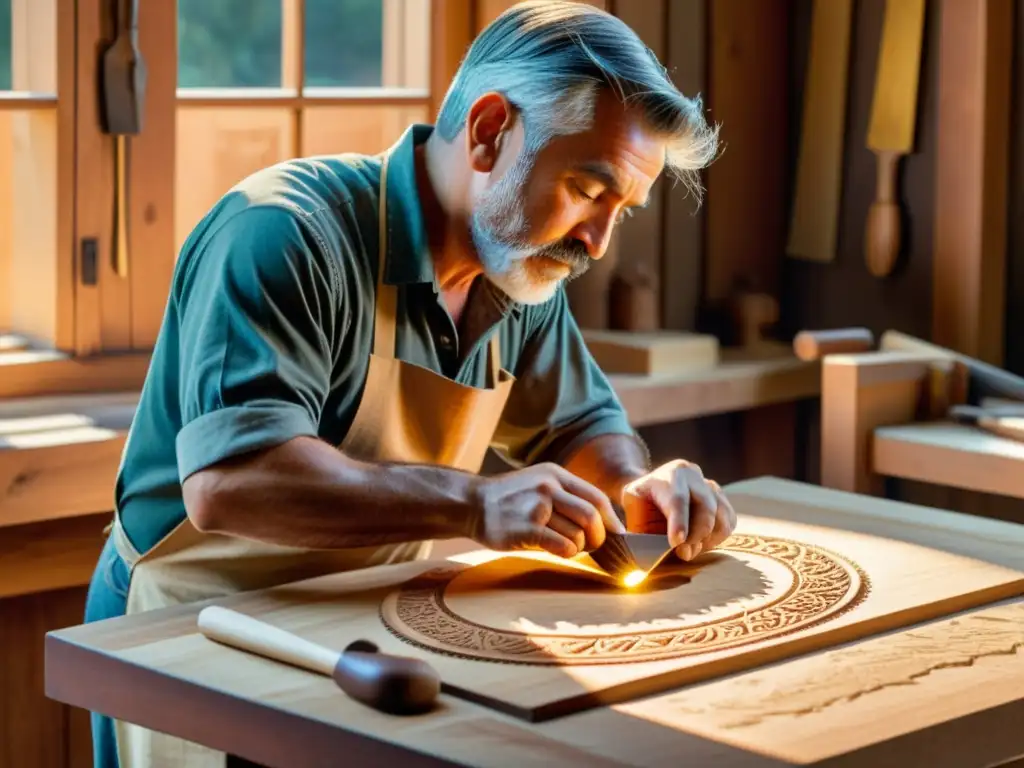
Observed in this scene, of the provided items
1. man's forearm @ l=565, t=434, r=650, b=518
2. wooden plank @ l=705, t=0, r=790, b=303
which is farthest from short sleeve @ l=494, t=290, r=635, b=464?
wooden plank @ l=705, t=0, r=790, b=303

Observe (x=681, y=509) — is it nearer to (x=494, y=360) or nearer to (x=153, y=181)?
(x=494, y=360)

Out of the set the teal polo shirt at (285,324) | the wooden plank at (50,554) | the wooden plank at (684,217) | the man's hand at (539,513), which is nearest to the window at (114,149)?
the wooden plank at (50,554)

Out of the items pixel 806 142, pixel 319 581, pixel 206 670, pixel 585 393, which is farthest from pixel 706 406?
pixel 206 670

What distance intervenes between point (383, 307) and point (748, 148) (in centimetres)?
214

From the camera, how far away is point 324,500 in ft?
6.22

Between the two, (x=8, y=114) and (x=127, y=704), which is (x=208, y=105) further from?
(x=127, y=704)

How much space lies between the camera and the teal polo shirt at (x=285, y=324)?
1893 millimetres

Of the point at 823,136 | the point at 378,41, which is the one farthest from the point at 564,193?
the point at 823,136

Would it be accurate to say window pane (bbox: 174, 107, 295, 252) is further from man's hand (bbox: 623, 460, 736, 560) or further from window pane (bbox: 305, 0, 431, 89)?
man's hand (bbox: 623, 460, 736, 560)

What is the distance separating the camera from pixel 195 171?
10.8 feet

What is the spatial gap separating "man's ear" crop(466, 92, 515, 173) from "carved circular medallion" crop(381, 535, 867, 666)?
0.53 m

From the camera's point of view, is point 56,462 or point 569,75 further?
point 56,462

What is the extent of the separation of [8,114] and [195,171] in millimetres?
391

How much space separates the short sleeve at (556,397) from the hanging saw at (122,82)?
97cm
